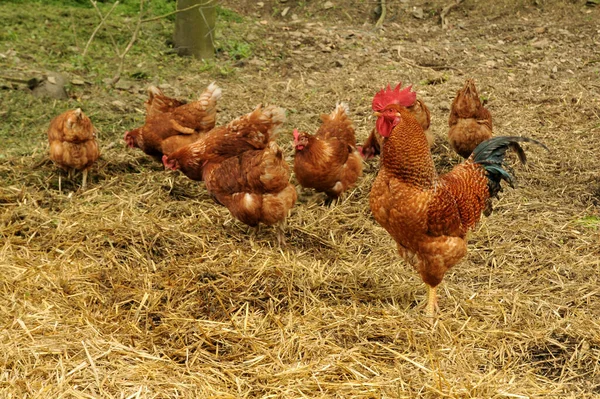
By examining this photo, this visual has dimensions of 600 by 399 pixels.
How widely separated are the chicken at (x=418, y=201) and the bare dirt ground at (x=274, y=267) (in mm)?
416

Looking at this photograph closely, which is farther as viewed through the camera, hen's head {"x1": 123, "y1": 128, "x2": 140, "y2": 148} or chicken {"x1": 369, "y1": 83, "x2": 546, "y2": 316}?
hen's head {"x1": 123, "y1": 128, "x2": 140, "y2": 148}

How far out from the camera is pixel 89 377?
3336mm

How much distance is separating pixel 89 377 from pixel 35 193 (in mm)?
2819

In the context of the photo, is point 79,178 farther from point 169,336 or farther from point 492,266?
point 492,266

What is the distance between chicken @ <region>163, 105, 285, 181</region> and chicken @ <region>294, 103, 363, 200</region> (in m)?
0.35

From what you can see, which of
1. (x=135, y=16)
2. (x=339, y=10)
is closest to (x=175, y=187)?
Result: (x=135, y=16)

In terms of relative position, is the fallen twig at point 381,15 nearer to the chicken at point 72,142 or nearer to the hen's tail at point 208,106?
the hen's tail at point 208,106

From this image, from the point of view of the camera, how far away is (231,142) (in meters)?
5.50

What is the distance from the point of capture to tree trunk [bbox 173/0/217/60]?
8.82m

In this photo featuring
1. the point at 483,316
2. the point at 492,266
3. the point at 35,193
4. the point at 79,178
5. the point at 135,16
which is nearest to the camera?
the point at 483,316

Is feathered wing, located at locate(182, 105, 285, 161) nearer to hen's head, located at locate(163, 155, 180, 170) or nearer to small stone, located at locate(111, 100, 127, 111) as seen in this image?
hen's head, located at locate(163, 155, 180, 170)

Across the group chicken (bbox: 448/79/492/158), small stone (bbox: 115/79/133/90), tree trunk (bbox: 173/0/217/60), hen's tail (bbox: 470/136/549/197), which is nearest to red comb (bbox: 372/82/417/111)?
hen's tail (bbox: 470/136/549/197)

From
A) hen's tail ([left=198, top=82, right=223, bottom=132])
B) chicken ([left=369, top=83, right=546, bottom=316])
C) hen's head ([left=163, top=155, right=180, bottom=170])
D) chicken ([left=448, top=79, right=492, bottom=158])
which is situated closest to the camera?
chicken ([left=369, top=83, right=546, bottom=316])

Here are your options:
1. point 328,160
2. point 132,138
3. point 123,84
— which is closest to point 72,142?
point 132,138
